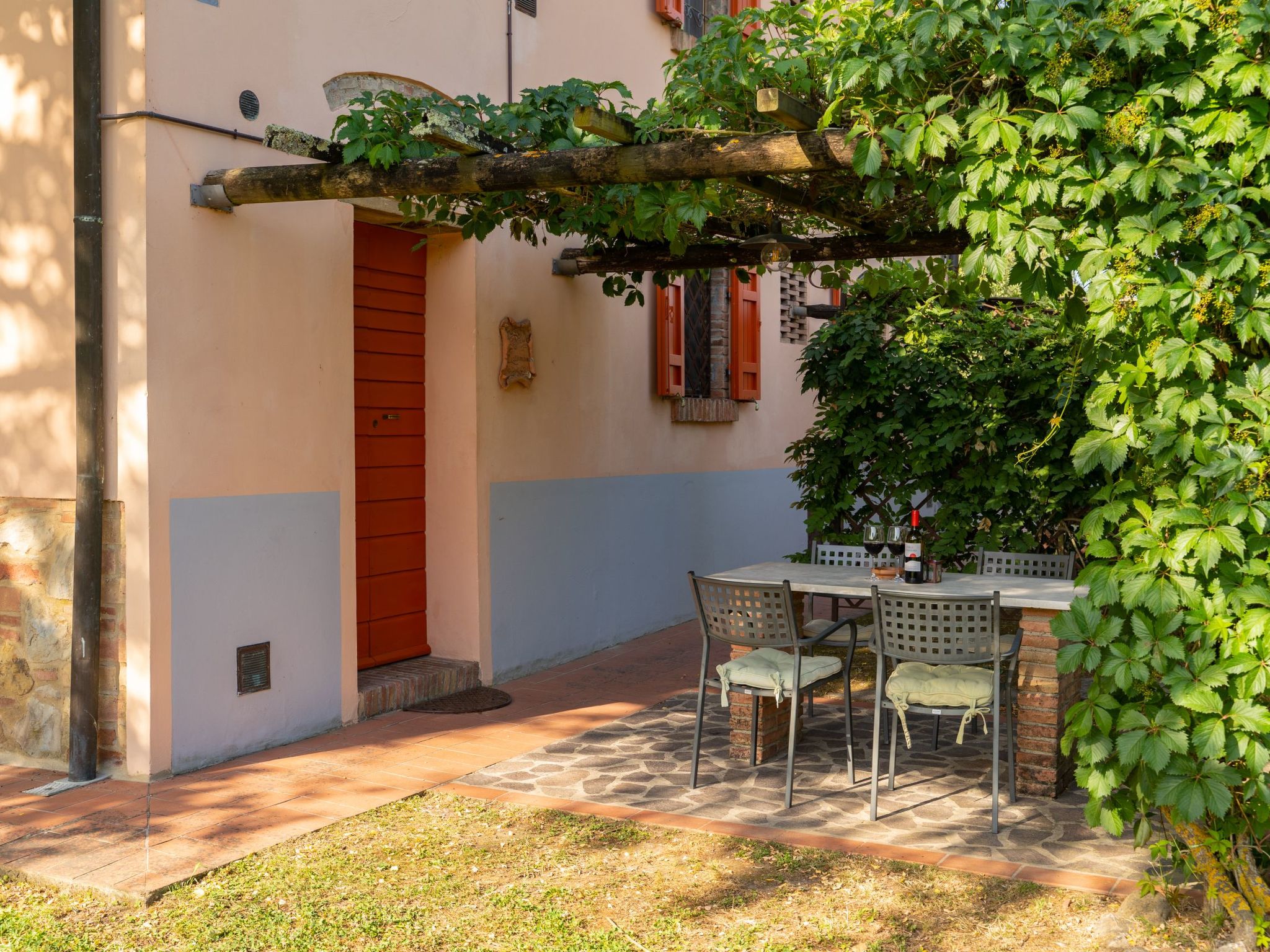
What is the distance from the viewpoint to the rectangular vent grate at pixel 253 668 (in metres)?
5.50

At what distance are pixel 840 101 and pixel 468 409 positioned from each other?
3.67 metres

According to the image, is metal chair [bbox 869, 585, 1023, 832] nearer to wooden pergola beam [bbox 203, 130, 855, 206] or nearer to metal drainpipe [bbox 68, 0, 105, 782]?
wooden pergola beam [bbox 203, 130, 855, 206]

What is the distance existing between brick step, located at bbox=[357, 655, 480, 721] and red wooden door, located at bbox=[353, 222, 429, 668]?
3.7 inches

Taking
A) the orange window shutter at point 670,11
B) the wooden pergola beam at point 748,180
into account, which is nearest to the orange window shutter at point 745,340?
the orange window shutter at point 670,11

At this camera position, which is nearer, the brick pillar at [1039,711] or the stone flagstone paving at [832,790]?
the stone flagstone paving at [832,790]

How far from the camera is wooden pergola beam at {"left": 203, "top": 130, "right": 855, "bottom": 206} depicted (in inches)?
164

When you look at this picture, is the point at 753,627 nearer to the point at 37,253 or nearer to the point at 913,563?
the point at 913,563

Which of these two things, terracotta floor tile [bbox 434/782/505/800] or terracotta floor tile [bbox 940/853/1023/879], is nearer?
terracotta floor tile [bbox 940/853/1023/879]

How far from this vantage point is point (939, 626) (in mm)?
4543

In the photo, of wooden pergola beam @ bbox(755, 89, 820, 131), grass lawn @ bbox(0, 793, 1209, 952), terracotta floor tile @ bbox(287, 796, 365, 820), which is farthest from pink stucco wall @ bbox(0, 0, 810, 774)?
wooden pergola beam @ bbox(755, 89, 820, 131)

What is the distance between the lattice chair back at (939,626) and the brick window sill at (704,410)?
15.9ft

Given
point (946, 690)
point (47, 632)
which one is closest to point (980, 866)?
point (946, 690)

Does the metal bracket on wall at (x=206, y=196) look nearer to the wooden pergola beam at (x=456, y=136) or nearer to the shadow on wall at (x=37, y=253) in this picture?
the shadow on wall at (x=37, y=253)

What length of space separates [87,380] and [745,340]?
20.5 feet
